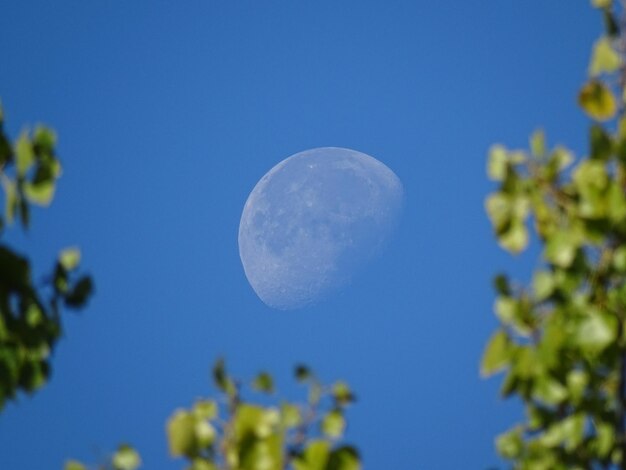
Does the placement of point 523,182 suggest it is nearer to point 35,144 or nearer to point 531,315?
point 531,315

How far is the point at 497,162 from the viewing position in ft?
6.75

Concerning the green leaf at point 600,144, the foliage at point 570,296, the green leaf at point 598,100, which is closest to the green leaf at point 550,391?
the foliage at point 570,296

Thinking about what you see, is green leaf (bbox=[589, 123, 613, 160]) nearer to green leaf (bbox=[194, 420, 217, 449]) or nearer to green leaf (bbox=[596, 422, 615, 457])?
green leaf (bbox=[596, 422, 615, 457])

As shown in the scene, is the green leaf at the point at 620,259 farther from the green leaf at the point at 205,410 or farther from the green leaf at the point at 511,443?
the green leaf at the point at 205,410

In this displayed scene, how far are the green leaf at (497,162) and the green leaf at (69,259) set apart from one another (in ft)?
4.87

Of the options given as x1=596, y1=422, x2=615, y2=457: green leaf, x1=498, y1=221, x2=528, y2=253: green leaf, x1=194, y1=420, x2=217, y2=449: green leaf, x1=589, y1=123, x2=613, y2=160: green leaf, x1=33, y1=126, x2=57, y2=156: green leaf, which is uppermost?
x1=33, y1=126, x2=57, y2=156: green leaf

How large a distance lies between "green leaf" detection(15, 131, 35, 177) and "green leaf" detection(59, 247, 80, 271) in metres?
0.35

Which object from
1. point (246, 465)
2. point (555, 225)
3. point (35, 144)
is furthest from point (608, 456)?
point (35, 144)

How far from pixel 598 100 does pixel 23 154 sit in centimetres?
187

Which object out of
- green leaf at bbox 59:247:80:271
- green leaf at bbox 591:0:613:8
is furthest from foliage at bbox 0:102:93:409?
green leaf at bbox 591:0:613:8

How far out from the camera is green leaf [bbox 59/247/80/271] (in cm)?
247

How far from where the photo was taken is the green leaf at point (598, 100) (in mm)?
2205

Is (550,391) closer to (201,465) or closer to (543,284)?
(543,284)

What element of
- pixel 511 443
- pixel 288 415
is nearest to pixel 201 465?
pixel 288 415
